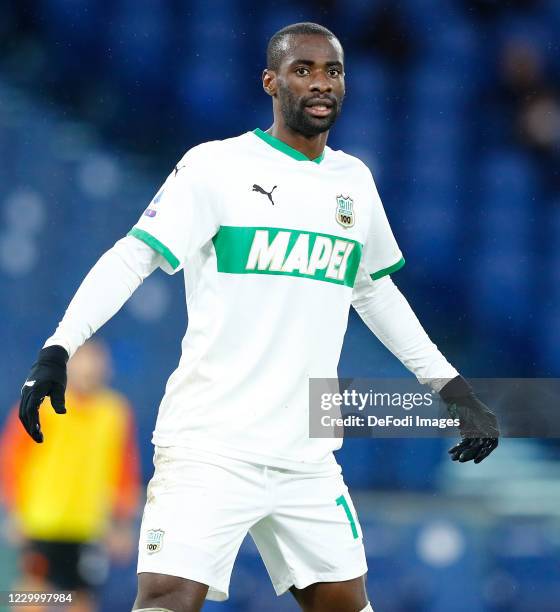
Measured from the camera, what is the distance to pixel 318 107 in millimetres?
2504

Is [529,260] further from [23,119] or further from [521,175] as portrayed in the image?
[23,119]

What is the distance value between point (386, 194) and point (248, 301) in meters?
2.32

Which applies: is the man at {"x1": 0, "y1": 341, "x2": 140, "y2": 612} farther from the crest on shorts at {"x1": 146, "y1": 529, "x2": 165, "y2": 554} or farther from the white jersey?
the crest on shorts at {"x1": 146, "y1": 529, "x2": 165, "y2": 554}

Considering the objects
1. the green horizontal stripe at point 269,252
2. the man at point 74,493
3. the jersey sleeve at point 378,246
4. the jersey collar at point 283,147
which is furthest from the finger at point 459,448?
the man at point 74,493

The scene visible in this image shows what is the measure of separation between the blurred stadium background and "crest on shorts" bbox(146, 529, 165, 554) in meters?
2.00

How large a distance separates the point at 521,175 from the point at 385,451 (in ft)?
4.14

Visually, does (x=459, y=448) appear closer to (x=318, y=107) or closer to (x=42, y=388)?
(x=318, y=107)

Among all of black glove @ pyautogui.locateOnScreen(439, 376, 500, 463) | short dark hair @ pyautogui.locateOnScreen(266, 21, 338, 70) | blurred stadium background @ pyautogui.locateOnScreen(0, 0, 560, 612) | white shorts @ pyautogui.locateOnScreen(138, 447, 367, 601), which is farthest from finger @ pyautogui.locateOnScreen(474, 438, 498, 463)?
blurred stadium background @ pyautogui.locateOnScreen(0, 0, 560, 612)

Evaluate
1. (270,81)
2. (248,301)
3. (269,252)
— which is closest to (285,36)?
(270,81)

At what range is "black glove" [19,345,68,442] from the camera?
2057mm

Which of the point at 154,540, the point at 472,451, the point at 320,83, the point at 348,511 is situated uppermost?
the point at 320,83

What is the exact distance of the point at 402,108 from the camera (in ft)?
15.6

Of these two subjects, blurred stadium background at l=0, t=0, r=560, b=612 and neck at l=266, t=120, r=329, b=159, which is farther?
blurred stadium background at l=0, t=0, r=560, b=612

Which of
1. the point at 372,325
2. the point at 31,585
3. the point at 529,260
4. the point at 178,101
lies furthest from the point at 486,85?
the point at 31,585
